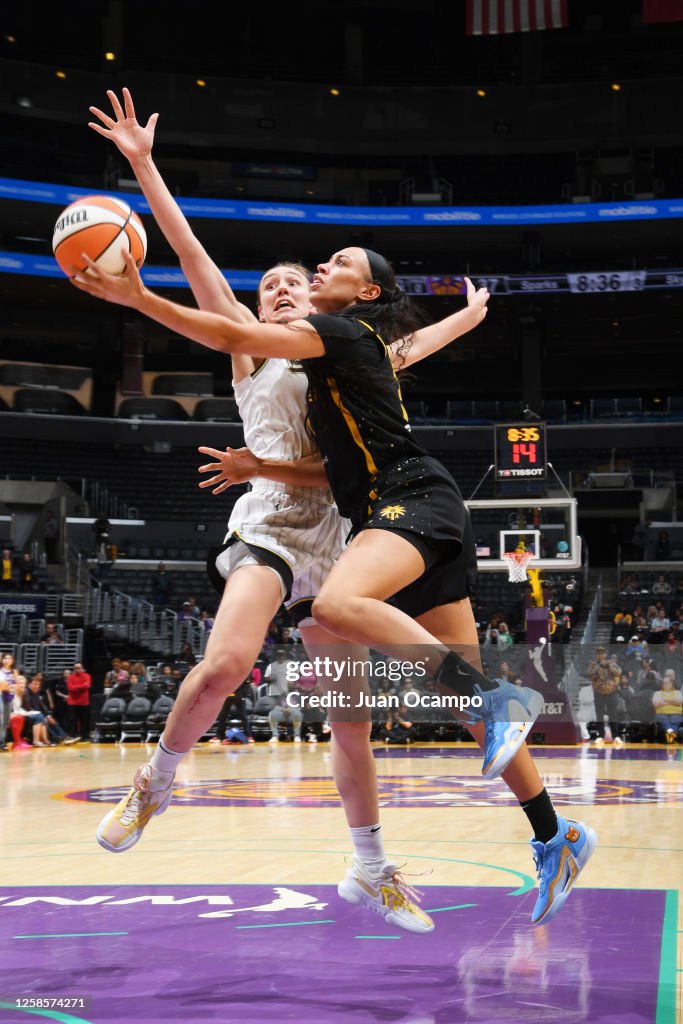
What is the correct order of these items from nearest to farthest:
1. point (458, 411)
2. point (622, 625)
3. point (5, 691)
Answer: point (5, 691), point (622, 625), point (458, 411)

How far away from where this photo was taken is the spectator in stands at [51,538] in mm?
29047

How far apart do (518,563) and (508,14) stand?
58.7ft

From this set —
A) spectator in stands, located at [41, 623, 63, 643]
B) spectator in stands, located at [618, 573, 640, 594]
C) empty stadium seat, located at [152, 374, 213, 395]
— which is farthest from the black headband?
empty stadium seat, located at [152, 374, 213, 395]

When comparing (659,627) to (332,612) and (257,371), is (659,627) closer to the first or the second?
(257,371)

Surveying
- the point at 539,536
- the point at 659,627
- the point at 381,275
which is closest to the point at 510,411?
the point at 659,627

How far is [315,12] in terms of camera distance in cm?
3628

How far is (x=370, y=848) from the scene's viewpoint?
443 cm

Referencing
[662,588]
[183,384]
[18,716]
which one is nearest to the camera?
[18,716]

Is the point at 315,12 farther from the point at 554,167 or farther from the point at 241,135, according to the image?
the point at 554,167

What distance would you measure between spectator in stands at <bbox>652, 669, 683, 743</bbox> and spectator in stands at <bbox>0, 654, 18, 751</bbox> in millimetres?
10415

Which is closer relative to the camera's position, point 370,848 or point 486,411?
point 370,848

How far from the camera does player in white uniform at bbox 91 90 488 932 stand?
162 inches

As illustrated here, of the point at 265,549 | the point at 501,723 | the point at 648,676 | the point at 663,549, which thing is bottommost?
the point at 648,676

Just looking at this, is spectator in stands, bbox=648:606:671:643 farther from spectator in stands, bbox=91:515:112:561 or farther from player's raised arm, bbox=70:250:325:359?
player's raised arm, bbox=70:250:325:359
